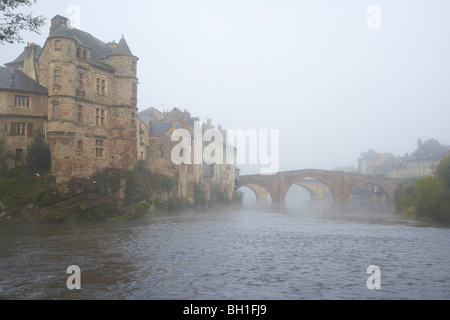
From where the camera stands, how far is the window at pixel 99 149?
33875 millimetres

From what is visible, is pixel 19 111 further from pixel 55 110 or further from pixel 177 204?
pixel 177 204

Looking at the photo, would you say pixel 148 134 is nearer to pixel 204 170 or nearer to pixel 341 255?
pixel 204 170

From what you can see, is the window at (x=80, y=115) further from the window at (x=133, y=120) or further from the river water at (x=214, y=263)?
the river water at (x=214, y=263)

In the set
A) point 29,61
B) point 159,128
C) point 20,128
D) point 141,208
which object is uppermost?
point 29,61

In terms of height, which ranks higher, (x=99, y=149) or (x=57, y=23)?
(x=57, y=23)

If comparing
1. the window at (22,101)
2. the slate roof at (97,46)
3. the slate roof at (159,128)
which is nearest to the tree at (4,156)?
the window at (22,101)

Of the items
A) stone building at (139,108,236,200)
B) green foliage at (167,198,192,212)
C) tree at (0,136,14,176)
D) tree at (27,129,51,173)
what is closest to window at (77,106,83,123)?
tree at (27,129,51,173)

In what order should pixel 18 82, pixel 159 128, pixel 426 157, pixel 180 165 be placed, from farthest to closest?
pixel 426 157 → pixel 159 128 → pixel 180 165 → pixel 18 82

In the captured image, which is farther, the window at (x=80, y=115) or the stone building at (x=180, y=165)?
the stone building at (x=180, y=165)

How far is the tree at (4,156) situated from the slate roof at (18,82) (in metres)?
3.78

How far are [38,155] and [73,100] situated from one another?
4.61 m

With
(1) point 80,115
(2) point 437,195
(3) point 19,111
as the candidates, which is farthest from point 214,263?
(2) point 437,195

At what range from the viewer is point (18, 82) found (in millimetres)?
32125
